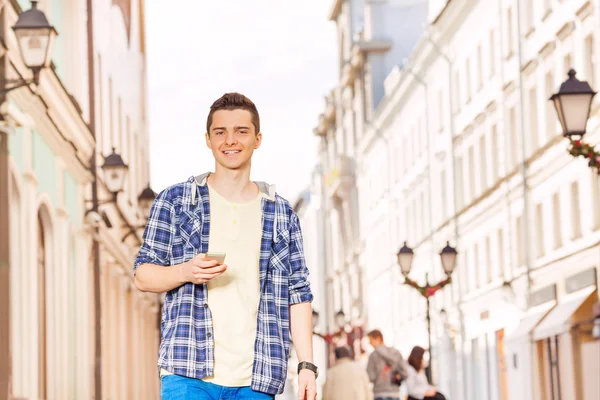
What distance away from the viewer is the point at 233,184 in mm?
→ 5340

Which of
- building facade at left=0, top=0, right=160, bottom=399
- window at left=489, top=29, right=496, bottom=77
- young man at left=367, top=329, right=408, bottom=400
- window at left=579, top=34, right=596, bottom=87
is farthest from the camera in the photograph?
window at left=489, top=29, right=496, bottom=77

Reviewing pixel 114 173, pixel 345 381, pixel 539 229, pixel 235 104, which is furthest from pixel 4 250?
pixel 539 229

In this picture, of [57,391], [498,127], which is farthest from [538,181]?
[57,391]

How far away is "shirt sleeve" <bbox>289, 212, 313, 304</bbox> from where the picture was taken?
5352 mm

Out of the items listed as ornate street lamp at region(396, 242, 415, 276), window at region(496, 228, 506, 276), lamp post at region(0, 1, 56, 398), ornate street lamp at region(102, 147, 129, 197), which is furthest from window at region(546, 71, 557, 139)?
lamp post at region(0, 1, 56, 398)

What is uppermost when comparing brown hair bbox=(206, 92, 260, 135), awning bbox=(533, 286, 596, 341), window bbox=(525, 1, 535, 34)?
window bbox=(525, 1, 535, 34)

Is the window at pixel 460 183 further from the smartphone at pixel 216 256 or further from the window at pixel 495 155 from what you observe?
the smartphone at pixel 216 256

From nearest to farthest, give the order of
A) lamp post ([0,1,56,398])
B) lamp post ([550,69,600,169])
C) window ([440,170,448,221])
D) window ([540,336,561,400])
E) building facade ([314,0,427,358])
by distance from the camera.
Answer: lamp post ([550,69,600,169]) < lamp post ([0,1,56,398]) < window ([540,336,561,400]) < window ([440,170,448,221]) < building facade ([314,0,427,358])

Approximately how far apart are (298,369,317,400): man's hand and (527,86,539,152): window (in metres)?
30.2

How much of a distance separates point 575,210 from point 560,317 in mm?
2220

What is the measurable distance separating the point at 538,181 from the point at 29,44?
21.4 meters

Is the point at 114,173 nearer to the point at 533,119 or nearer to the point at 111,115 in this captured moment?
the point at 111,115

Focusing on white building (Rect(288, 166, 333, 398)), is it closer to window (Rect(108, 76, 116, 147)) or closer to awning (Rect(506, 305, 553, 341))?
awning (Rect(506, 305, 553, 341))

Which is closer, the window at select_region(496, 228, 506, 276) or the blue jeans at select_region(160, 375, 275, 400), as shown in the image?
the blue jeans at select_region(160, 375, 275, 400)
